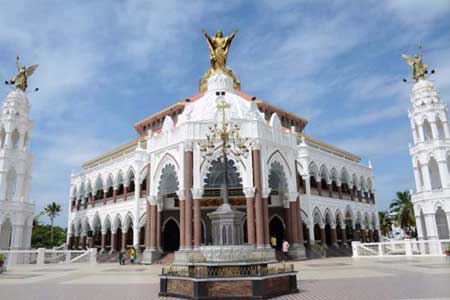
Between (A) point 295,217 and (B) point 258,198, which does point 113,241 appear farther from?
(A) point 295,217

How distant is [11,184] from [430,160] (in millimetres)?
44358

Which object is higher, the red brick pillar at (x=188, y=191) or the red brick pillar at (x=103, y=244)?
the red brick pillar at (x=188, y=191)

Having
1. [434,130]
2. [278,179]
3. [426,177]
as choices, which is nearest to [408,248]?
[426,177]

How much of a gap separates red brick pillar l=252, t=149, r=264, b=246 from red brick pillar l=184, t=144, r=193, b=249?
4.80 m

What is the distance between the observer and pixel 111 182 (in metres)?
41.0

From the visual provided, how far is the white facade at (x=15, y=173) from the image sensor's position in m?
35.1

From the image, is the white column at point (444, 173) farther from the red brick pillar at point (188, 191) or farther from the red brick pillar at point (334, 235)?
the red brick pillar at point (188, 191)

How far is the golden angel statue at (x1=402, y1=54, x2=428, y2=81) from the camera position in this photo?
38406mm

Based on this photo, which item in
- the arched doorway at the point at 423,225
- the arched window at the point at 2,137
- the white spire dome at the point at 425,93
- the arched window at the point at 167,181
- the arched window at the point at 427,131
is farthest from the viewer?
the arched window at the point at 2,137

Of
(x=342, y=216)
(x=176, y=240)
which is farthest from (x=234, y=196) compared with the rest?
(x=342, y=216)

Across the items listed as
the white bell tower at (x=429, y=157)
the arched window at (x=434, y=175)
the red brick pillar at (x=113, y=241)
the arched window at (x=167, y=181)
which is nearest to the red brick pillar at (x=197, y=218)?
the arched window at (x=167, y=181)

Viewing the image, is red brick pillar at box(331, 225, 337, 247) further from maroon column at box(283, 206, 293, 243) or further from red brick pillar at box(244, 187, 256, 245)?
red brick pillar at box(244, 187, 256, 245)

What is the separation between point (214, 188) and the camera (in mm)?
28531

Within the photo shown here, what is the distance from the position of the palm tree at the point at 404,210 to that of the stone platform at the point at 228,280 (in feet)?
176
